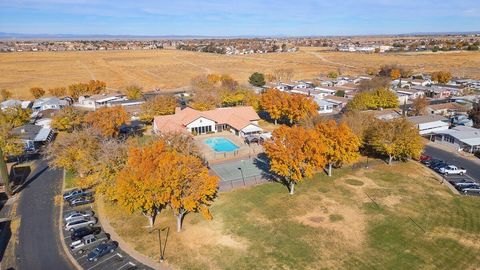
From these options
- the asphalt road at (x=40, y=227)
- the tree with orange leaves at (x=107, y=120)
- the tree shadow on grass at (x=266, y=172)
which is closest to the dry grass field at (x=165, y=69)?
the tree with orange leaves at (x=107, y=120)

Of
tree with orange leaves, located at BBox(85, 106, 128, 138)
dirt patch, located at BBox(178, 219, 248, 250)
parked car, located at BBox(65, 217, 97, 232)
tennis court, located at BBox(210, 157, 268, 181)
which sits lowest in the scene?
dirt patch, located at BBox(178, 219, 248, 250)

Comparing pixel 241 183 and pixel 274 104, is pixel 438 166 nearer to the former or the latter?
pixel 241 183

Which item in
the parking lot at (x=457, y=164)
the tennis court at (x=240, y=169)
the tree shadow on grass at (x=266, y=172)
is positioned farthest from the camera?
the tennis court at (x=240, y=169)

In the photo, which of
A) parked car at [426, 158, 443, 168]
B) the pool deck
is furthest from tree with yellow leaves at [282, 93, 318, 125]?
parked car at [426, 158, 443, 168]

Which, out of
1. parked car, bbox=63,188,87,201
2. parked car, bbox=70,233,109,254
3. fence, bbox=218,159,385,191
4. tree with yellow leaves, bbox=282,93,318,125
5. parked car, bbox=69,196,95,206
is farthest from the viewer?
tree with yellow leaves, bbox=282,93,318,125

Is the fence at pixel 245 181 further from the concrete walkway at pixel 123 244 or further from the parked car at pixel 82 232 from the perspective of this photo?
the parked car at pixel 82 232

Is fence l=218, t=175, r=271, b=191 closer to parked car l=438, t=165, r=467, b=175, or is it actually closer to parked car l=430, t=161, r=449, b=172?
parked car l=430, t=161, r=449, b=172
